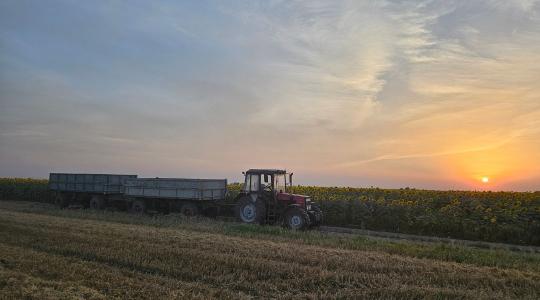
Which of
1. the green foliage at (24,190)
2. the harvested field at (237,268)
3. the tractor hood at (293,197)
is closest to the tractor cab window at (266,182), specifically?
the tractor hood at (293,197)

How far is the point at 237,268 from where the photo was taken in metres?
10.1

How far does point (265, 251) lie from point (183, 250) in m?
2.14

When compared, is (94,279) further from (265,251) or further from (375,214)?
(375,214)

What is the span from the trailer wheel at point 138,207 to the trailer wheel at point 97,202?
2.96 m

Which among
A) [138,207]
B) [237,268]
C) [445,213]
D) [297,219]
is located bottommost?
[237,268]

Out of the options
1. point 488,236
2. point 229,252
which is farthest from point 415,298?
point 488,236

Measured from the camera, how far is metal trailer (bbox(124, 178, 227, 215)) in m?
21.4

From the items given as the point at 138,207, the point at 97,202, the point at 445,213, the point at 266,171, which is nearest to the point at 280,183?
the point at 266,171

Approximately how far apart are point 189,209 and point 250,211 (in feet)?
12.9

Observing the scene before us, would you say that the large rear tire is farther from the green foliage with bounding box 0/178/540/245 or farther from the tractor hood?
the green foliage with bounding box 0/178/540/245

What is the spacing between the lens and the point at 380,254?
1216 cm

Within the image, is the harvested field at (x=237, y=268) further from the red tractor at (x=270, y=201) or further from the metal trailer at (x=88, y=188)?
the metal trailer at (x=88, y=188)

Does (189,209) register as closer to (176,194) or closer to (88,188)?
(176,194)

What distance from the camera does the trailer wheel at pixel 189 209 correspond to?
70.0ft
